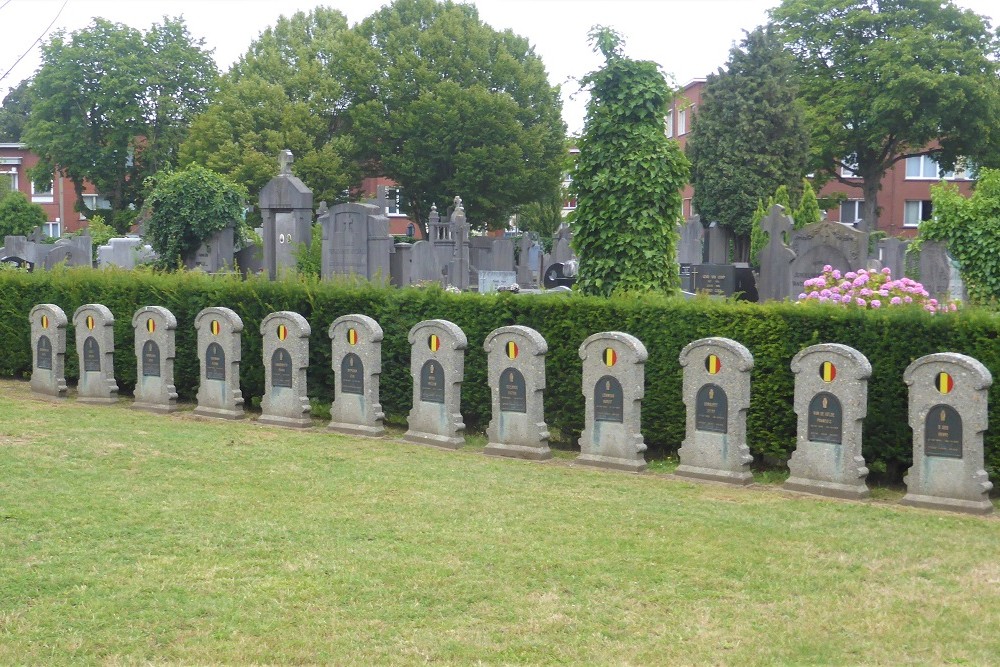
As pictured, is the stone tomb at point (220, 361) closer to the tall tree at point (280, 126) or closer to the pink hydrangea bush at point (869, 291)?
the pink hydrangea bush at point (869, 291)

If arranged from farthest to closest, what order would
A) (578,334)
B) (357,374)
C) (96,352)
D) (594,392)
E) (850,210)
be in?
(850,210) → (96,352) → (357,374) → (578,334) → (594,392)

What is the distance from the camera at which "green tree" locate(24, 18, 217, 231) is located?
5469 cm

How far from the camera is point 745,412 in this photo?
32.2 feet

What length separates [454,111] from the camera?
155ft

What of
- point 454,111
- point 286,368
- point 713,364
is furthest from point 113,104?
point 713,364

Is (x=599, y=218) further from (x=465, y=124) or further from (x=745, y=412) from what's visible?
(x=465, y=124)

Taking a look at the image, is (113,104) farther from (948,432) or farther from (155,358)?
(948,432)

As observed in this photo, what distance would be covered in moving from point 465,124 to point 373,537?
4154cm

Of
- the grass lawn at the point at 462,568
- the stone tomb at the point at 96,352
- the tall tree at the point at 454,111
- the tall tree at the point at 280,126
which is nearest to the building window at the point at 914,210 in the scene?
the tall tree at the point at 454,111

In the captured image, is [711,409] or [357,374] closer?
[711,409]

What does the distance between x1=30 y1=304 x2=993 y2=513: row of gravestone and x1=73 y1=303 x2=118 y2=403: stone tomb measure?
0.06ft

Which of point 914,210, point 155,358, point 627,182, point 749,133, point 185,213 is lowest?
point 155,358

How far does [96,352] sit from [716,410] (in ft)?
27.6

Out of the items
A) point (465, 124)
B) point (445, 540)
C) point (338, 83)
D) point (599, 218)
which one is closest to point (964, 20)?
point (465, 124)
